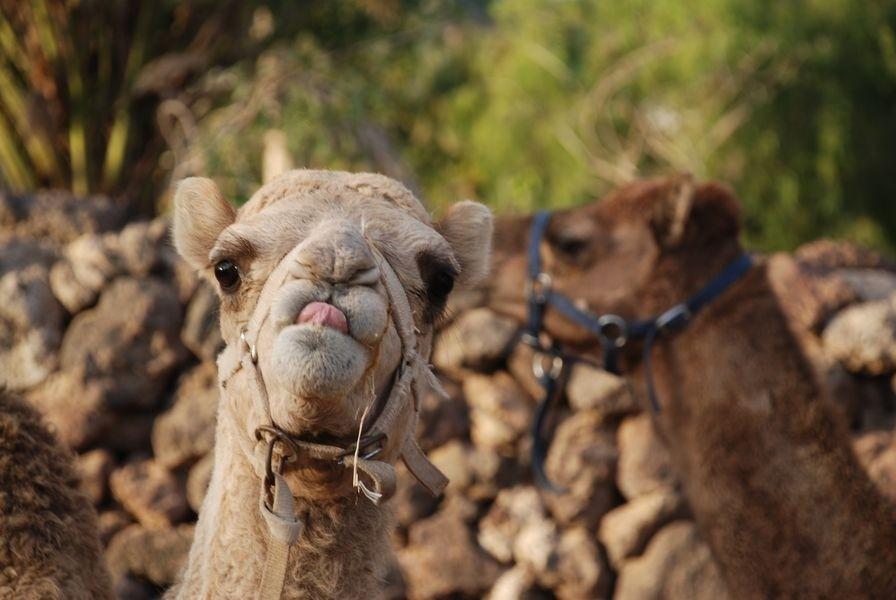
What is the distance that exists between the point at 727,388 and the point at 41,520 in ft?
9.20

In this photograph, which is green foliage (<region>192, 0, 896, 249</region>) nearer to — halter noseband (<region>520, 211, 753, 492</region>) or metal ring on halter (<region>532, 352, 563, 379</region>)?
metal ring on halter (<region>532, 352, 563, 379</region>)

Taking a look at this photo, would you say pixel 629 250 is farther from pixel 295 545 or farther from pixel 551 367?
pixel 295 545

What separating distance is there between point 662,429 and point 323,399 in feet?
9.53

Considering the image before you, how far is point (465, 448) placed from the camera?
606 cm

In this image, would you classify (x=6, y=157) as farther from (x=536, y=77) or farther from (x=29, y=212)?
(x=536, y=77)

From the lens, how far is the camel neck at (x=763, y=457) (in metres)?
4.05

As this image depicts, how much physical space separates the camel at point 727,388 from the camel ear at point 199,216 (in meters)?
2.36

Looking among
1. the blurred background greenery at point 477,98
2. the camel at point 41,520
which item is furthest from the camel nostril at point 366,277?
the blurred background greenery at point 477,98

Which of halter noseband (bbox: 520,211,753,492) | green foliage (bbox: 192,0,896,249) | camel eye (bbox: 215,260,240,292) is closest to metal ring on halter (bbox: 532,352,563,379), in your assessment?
halter noseband (bbox: 520,211,753,492)

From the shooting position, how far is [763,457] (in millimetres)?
4324

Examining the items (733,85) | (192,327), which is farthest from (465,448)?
(733,85)

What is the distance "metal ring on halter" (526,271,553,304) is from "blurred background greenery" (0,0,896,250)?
3168 mm

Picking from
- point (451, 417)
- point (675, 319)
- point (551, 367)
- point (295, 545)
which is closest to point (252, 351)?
point (295, 545)

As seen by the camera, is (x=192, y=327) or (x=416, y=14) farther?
(x=416, y=14)
